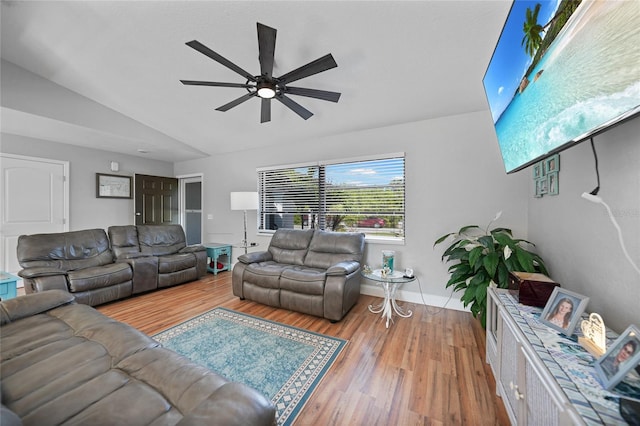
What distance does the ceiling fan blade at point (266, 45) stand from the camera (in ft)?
4.81

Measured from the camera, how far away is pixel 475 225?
9.18 ft

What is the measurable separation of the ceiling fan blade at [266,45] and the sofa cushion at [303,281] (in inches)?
81.8

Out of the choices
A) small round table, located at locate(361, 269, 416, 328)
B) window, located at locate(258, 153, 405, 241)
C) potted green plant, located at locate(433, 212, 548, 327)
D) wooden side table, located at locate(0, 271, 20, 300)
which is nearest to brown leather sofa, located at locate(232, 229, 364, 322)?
small round table, located at locate(361, 269, 416, 328)

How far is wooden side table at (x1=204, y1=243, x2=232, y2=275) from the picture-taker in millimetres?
4465

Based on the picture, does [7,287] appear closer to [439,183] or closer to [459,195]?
[439,183]

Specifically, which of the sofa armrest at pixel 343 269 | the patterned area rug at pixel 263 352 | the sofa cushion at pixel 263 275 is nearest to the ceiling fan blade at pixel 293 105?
the sofa armrest at pixel 343 269

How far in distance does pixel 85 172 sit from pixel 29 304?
3.96 metres

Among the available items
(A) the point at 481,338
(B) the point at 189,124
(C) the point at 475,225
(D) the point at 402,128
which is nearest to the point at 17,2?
(B) the point at 189,124

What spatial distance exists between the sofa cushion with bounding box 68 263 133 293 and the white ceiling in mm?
2035

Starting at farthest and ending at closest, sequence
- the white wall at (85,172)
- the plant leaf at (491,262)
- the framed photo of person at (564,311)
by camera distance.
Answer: the white wall at (85,172) → the plant leaf at (491,262) → the framed photo of person at (564,311)

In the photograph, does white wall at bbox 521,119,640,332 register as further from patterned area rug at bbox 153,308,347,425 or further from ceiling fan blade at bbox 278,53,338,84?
patterned area rug at bbox 153,308,347,425

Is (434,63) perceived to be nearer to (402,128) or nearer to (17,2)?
(402,128)

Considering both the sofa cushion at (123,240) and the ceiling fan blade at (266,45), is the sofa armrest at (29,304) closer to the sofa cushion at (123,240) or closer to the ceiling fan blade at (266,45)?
the sofa cushion at (123,240)

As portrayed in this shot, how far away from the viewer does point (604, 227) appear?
1.24 meters
